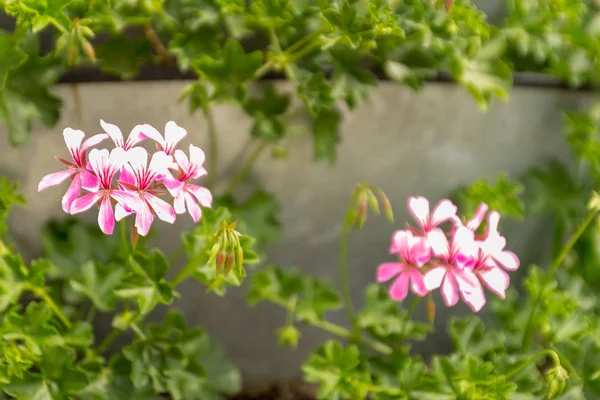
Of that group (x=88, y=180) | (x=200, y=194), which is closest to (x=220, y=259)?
(x=200, y=194)

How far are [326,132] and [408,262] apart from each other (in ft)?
1.47

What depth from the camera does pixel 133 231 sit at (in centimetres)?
108

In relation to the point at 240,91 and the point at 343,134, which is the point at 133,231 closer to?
the point at 240,91

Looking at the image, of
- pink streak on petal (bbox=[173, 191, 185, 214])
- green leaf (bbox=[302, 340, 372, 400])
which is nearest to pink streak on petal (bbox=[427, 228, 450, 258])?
green leaf (bbox=[302, 340, 372, 400])

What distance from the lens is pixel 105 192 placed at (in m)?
0.99

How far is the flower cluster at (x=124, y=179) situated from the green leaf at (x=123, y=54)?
1.33ft

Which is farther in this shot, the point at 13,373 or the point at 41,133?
the point at 41,133

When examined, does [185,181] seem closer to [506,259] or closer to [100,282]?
[100,282]

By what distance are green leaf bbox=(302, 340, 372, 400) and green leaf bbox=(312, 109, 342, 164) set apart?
0.43 m

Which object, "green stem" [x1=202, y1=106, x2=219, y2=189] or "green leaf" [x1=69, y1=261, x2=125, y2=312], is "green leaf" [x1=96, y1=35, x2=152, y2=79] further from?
"green leaf" [x1=69, y1=261, x2=125, y2=312]

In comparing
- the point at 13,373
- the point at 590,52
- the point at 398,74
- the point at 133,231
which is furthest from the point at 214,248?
the point at 590,52

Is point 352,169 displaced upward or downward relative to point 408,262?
downward

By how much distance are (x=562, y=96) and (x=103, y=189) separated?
1226 millimetres

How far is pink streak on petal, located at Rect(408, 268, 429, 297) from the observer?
1160 mm
